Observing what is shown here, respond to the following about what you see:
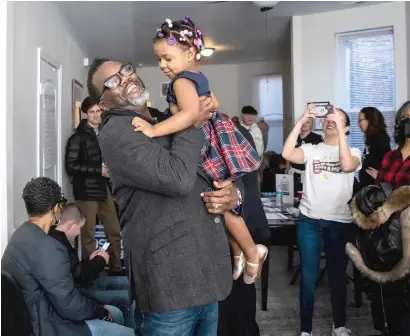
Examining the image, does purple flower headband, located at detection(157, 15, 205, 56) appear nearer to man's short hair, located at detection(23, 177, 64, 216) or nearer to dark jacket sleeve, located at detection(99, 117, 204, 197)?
dark jacket sleeve, located at detection(99, 117, 204, 197)

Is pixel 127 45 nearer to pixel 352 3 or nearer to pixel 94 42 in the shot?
pixel 94 42

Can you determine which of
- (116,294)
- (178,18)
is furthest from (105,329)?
(178,18)

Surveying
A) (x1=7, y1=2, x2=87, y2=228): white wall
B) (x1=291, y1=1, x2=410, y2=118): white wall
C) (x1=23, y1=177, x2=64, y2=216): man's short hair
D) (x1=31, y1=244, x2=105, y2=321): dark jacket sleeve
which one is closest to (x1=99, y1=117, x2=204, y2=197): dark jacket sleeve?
(x1=31, y1=244, x2=105, y2=321): dark jacket sleeve

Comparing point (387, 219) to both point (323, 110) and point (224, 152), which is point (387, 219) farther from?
point (224, 152)

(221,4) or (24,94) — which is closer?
(24,94)

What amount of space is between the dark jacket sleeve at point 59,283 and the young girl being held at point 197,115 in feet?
2.43

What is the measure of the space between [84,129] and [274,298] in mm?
2324

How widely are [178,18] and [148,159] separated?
15.5 feet

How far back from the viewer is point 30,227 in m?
1.76

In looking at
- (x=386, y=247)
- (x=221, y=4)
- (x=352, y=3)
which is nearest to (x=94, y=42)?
(x=221, y=4)

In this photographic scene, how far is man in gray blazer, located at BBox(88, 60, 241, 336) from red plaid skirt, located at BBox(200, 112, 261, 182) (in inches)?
5.4

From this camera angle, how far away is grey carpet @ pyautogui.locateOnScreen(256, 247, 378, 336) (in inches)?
113

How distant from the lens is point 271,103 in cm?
853

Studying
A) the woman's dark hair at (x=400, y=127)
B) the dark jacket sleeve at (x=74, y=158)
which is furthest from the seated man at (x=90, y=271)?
the woman's dark hair at (x=400, y=127)
